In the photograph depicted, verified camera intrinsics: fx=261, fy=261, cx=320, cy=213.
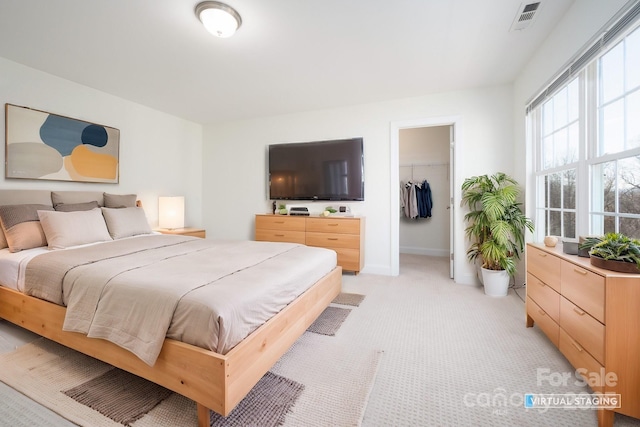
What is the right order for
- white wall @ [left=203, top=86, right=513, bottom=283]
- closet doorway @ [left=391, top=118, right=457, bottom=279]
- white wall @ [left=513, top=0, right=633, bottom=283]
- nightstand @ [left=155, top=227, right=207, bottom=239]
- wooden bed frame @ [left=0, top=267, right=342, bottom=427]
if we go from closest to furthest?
wooden bed frame @ [left=0, top=267, right=342, bottom=427], white wall @ [left=513, top=0, right=633, bottom=283], white wall @ [left=203, top=86, right=513, bottom=283], nightstand @ [left=155, top=227, right=207, bottom=239], closet doorway @ [left=391, top=118, right=457, bottom=279]

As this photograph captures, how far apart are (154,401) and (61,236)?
188 centimetres

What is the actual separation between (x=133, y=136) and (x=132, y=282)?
318cm

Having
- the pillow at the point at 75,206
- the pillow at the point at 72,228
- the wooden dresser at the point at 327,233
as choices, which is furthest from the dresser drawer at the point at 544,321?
the pillow at the point at 75,206

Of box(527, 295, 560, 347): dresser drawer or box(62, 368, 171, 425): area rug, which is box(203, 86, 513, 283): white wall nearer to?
box(527, 295, 560, 347): dresser drawer

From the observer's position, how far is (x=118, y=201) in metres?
3.25

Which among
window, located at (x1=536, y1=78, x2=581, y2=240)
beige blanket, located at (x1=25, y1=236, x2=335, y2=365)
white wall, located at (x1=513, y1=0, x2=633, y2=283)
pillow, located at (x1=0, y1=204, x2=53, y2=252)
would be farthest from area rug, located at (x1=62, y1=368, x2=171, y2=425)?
white wall, located at (x1=513, y1=0, x2=633, y2=283)

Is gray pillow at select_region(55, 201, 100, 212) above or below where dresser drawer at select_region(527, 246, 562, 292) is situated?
above

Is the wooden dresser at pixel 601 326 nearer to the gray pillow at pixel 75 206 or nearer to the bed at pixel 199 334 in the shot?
the bed at pixel 199 334

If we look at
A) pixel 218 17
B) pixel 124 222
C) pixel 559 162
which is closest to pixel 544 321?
pixel 559 162

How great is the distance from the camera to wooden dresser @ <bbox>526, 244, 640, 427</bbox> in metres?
1.17

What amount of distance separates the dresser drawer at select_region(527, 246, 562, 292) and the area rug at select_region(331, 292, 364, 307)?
1520 mm

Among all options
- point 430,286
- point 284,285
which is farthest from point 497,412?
→ point 430,286

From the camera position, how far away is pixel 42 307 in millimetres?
1759

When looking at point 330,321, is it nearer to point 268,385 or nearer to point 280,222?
point 268,385
